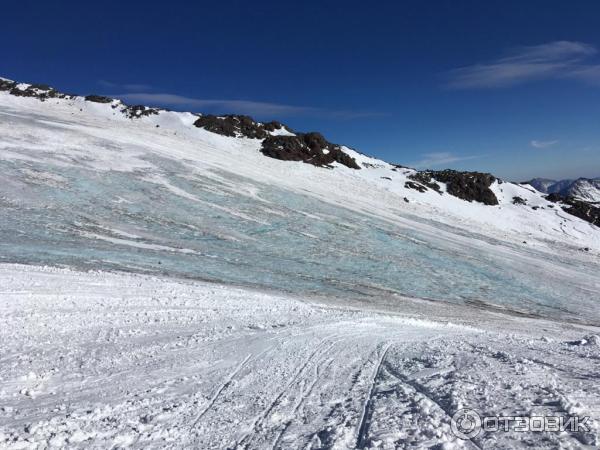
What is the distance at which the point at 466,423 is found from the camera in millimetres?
4949

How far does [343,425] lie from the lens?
205 inches

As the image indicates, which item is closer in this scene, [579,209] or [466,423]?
[466,423]

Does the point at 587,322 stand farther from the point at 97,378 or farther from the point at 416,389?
the point at 97,378

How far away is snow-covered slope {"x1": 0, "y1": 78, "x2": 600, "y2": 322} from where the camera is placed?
1645 centimetres

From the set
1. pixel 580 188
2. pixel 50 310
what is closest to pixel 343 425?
pixel 50 310

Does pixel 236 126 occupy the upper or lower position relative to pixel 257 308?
upper

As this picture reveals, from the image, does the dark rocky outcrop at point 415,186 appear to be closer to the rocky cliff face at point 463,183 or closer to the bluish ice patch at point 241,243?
the rocky cliff face at point 463,183

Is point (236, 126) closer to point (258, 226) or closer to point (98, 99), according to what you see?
point (98, 99)

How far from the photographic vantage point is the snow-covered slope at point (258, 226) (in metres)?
16.5

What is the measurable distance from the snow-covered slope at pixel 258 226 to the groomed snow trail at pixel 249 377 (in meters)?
4.93

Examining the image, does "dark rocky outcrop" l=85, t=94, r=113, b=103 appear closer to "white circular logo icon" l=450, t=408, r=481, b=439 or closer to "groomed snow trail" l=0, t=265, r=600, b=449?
"groomed snow trail" l=0, t=265, r=600, b=449

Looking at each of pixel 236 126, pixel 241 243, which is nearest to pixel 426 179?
pixel 236 126

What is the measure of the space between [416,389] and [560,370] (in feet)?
7.92

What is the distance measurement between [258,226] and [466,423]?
1761 cm
